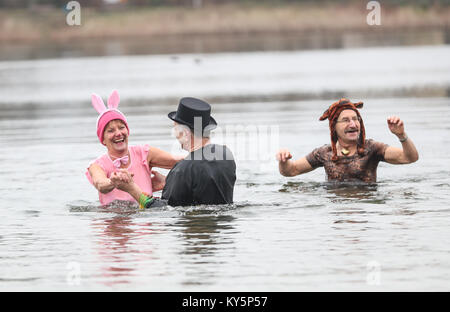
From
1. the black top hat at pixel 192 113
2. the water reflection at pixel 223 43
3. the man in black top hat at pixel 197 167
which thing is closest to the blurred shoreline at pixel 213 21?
the water reflection at pixel 223 43

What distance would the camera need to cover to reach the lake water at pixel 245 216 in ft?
27.2

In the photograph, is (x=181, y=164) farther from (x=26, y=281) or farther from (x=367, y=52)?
(x=367, y=52)

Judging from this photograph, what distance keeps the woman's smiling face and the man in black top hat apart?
1.85 feet

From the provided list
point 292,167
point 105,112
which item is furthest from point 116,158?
point 292,167

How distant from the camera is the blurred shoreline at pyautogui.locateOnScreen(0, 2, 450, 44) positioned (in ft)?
199

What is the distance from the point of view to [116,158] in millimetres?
11164

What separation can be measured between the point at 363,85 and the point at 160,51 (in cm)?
2760

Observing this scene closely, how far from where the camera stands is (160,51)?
184 feet

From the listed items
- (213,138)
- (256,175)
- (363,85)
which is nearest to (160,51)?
(363,85)

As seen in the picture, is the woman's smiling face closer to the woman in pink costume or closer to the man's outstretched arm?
the woman in pink costume

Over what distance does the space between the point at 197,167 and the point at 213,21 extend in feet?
178

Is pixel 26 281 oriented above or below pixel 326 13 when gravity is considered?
below

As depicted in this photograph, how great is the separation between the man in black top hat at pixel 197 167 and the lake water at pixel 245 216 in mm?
197

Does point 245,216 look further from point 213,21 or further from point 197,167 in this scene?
point 213,21
